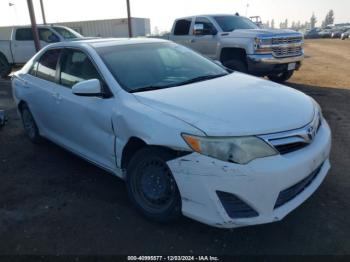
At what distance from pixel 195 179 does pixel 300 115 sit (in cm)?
109

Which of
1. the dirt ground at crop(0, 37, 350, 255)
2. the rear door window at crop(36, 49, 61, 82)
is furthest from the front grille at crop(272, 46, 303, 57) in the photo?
the rear door window at crop(36, 49, 61, 82)

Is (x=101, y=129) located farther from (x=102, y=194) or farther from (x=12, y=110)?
(x=12, y=110)

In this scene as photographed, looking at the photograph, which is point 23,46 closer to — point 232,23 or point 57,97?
point 232,23

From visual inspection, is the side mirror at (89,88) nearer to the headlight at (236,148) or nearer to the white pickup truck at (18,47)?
the headlight at (236,148)

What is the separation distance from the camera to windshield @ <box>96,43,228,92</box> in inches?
137

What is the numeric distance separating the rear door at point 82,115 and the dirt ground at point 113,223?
41 centimetres

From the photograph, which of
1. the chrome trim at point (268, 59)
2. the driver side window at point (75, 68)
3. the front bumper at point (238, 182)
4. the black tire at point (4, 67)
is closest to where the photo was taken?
the front bumper at point (238, 182)

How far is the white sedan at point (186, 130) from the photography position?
254 cm

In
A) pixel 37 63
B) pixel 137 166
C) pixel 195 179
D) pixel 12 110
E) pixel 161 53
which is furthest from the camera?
pixel 12 110

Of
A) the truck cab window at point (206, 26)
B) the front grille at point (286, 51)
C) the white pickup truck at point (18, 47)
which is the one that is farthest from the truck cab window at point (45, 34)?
the front grille at point (286, 51)

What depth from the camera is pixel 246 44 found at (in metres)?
8.12

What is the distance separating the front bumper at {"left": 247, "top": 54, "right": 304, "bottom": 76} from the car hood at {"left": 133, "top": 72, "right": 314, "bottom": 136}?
15.1 feet

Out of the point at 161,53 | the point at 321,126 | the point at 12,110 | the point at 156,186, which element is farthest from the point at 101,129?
the point at 12,110

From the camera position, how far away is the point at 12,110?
7.79 metres
